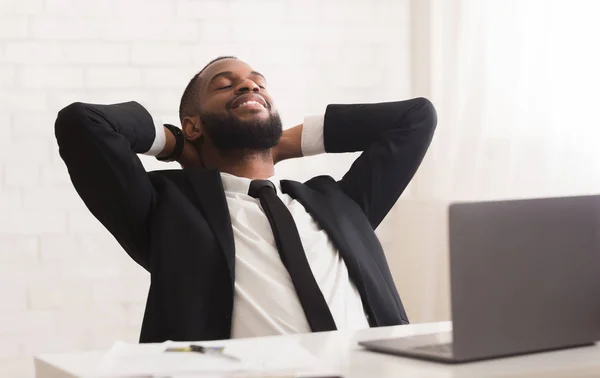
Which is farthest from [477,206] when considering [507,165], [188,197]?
[507,165]

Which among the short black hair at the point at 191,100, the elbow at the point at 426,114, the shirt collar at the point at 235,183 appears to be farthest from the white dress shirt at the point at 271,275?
the elbow at the point at 426,114

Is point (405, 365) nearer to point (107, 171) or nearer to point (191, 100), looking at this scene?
point (107, 171)

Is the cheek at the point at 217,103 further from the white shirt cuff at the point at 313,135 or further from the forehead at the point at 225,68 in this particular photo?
the white shirt cuff at the point at 313,135

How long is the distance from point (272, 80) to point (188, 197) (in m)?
1.51

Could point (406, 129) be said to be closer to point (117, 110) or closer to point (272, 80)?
point (117, 110)

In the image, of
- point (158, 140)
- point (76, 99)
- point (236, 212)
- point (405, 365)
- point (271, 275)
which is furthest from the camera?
point (76, 99)

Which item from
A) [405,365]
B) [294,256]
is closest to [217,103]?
[294,256]

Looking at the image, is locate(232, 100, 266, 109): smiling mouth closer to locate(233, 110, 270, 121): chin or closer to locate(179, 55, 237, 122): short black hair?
locate(233, 110, 270, 121): chin

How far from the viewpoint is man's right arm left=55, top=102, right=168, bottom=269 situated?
2049 mm

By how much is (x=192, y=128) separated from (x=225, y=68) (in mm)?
180

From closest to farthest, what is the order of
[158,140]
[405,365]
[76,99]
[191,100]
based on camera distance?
[405,365]
[158,140]
[191,100]
[76,99]

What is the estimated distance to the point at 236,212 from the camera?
2.18 m

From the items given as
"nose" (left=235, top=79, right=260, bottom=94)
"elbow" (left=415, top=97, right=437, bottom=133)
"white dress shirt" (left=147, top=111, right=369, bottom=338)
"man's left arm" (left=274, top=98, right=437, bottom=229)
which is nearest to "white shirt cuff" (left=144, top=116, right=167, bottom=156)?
"white dress shirt" (left=147, top=111, right=369, bottom=338)

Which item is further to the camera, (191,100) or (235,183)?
(191,100)
